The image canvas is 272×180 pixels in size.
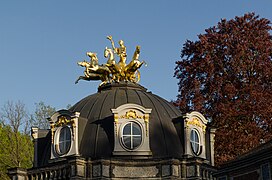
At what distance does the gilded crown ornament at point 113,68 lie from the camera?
31.1 meters

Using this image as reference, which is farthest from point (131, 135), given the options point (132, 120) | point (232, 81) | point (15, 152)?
point (15, 152)

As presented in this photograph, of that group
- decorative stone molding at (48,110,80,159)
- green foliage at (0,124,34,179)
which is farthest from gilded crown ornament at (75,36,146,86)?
green foliage at (0,124,34,179)

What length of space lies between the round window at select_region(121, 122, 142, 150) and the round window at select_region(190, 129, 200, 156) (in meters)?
2.44

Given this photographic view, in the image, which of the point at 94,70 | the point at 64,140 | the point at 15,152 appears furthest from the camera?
the point at 15,152

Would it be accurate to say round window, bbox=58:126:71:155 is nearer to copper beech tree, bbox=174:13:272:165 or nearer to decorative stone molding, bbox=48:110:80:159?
decorative stone molding, bbox=48:110:80:159

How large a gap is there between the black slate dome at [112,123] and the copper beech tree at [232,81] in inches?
193

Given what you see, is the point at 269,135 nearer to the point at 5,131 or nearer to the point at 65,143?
the point at 65,143

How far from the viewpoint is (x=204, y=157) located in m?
28.2

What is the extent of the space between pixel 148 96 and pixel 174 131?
252 cm

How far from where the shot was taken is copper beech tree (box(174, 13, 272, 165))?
3334 centimetres

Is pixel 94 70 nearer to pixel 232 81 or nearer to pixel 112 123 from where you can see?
pixel 112 123

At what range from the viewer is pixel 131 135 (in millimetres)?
27078

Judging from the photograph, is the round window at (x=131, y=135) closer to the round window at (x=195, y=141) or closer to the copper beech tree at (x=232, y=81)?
the round window at (x=195, y=141)

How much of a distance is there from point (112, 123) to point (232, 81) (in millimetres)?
10317
